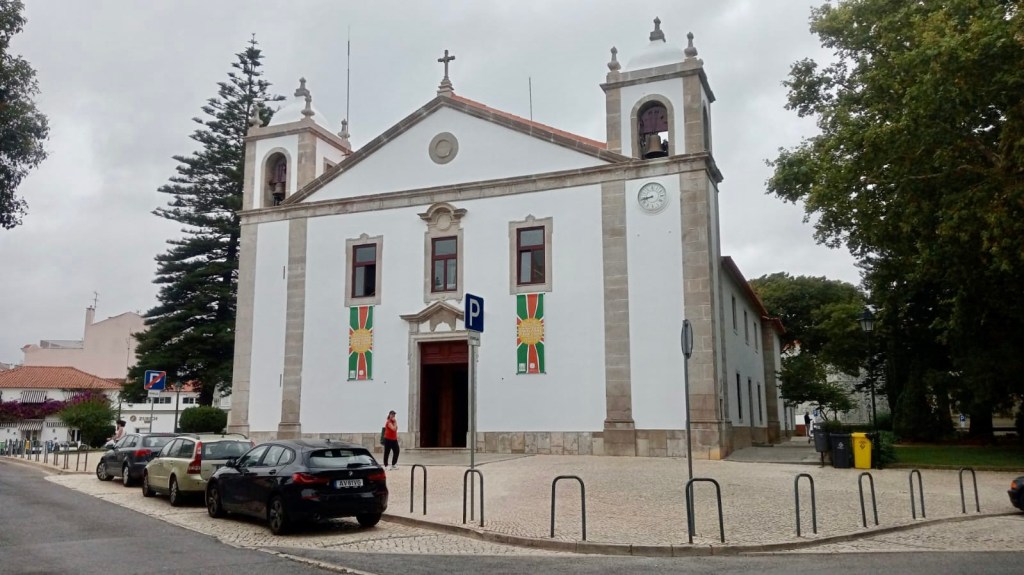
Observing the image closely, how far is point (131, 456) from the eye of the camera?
62.4ft

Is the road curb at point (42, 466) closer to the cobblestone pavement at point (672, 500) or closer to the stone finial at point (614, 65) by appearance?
the cobblestone pavement at point (672, 500)

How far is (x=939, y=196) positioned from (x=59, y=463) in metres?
27.2

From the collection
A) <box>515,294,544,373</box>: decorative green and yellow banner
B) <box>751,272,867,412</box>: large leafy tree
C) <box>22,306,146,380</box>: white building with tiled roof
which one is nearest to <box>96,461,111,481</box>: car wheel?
<box>515,294,544,373</box>: decorative green and yellow banner

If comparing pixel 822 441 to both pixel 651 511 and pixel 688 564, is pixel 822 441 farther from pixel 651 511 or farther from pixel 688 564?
pixel 688 564

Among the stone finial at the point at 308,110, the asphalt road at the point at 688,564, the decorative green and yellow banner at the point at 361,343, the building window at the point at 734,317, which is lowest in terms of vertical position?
the asphalt road at the point at 688,564

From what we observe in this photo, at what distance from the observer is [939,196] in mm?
19234

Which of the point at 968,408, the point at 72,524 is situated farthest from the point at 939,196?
the point at 72,524

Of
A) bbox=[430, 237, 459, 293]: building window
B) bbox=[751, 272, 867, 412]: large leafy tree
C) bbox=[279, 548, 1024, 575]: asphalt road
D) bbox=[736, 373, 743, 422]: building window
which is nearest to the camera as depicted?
bbox=[279, 548, 1024, 575]: asphalt road

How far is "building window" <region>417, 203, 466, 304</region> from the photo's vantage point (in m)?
26.7

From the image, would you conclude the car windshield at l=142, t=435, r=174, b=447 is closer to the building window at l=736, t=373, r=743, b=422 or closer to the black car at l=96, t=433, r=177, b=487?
the black car at l=96, t=433, r=177, b=487

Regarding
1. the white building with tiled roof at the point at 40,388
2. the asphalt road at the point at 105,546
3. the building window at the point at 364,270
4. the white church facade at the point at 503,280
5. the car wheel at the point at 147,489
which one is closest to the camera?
the asphalt road at the point at 105,546

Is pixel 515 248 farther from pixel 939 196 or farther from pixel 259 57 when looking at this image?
pixel 259 57

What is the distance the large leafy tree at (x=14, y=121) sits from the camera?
1681 centimetres

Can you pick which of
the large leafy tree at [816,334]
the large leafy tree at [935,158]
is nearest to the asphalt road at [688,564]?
the large leafy tree at [935,158]
